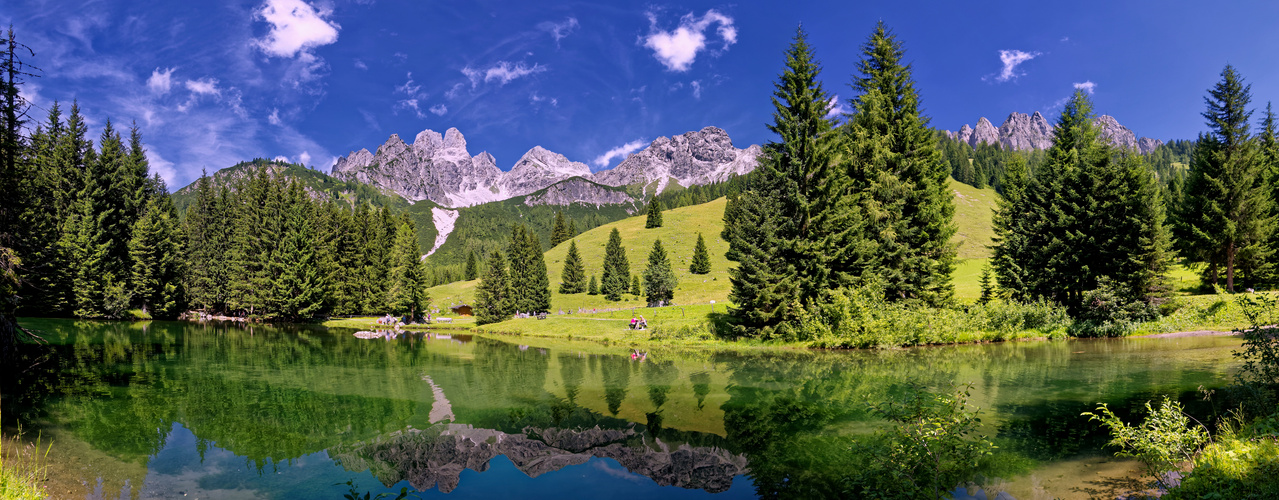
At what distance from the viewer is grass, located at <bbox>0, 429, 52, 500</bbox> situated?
7.55 metres

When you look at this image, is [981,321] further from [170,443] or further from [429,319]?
[429,319]

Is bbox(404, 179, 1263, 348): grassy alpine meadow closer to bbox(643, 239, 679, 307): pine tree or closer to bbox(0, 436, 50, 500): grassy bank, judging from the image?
bbox(643, 239, 679, 307): pine tree

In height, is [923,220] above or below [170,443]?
above

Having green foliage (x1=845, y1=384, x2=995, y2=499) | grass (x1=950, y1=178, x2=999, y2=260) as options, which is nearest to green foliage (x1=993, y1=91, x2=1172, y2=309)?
green foliage (x1=845, y1=384, x2=995, y2=499)

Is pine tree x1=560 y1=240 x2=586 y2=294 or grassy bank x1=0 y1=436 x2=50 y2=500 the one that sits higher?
pine tree x1=560 y1=240 x2=586 y2=294

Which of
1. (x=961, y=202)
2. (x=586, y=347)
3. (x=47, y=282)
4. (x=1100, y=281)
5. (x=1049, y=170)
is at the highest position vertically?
(x=961, y=202)

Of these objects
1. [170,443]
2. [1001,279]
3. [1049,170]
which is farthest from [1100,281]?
[170,443]

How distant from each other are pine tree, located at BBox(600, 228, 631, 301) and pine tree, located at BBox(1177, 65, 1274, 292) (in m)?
62.4

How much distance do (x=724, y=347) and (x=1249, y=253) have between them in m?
34.7

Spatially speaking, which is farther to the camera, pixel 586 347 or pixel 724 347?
pixel 586 347

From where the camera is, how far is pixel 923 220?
32.0 metres

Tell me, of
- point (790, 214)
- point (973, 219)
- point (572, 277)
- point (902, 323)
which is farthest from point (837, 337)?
point (973, 219)

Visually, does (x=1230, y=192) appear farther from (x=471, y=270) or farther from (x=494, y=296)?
(x=471, y=270)

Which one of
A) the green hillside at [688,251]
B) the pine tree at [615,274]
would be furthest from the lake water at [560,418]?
the pine tree at [615,274]
